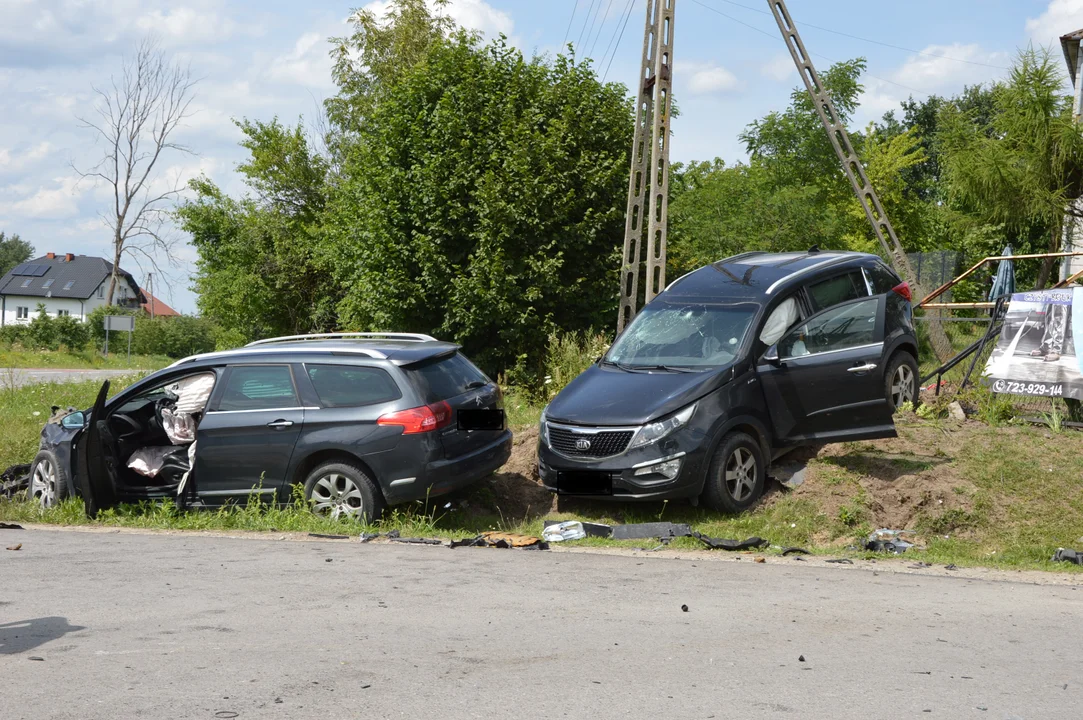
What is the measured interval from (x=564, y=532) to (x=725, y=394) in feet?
6.43

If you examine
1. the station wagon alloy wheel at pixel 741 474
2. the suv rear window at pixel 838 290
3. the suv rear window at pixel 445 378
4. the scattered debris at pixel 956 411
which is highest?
the suv rear window at pixel 838 290

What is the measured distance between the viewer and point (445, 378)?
1016 centimetres

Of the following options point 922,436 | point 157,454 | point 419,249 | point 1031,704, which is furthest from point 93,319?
point 1031,704

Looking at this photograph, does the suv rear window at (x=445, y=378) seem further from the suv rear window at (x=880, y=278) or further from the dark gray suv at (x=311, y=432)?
the suv rear window at (x=880, y=278)

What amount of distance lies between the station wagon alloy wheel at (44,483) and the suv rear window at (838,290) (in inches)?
321

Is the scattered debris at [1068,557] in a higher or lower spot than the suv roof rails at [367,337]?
lower

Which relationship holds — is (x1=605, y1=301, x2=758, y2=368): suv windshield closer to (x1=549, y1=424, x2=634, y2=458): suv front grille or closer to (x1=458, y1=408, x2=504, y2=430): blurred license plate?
(x1=549, y1=424, x2=634, y2=458): suv front grille

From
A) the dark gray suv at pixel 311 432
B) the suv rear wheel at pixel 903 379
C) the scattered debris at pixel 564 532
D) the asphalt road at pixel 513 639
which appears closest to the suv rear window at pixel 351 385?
the dark gray suv at pixel 311 432

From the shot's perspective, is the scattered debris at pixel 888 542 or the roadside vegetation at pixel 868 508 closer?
the scattered debris at pixel 888 542

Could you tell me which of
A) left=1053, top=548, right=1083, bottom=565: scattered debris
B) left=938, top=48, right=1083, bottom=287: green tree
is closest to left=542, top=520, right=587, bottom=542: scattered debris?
left=1053, top=548, right=1083, bottom=565: scattered debris

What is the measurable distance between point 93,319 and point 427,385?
50.5m

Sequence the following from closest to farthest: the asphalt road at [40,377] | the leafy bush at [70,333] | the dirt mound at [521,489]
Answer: the dirt mound at [521,489] → the asphalt road at [40,377] → the leafy bush at [70,333]

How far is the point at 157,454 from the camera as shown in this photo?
11094 mm

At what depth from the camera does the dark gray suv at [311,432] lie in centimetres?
966
